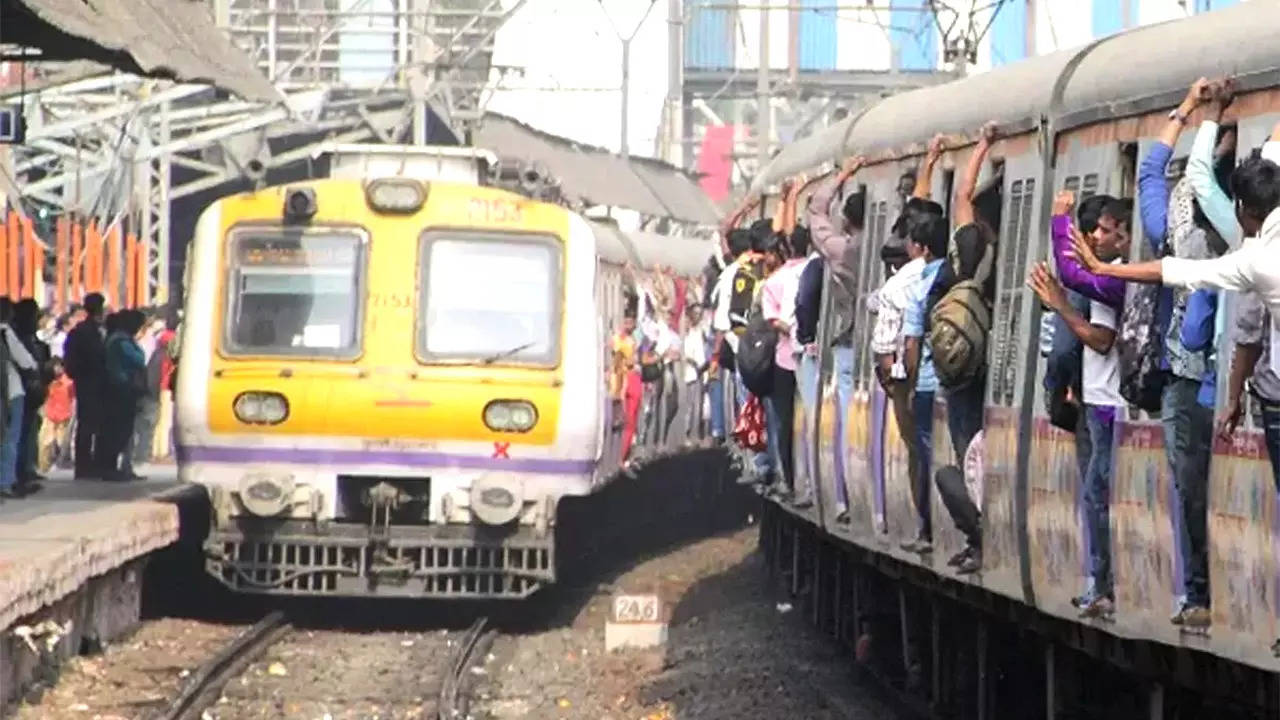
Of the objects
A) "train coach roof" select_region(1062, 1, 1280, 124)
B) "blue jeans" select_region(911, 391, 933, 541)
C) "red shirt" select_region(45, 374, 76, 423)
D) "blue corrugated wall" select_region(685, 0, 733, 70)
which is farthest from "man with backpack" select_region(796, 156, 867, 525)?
"blue corrugated wall" select_region(685, 0, 733, 70)

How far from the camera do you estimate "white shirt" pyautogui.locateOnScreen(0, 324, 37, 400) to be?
64.0 feet

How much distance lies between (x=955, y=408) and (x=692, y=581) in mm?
11840

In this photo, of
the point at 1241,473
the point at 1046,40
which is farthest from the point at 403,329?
the point at 1046,40

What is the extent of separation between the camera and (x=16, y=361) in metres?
19.8

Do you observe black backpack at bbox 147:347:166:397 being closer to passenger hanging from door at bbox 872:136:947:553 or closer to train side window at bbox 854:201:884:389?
train side window at bbox 854:201:884:389

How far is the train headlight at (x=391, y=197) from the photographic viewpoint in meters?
18.4

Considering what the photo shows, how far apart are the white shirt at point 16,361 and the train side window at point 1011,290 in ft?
32.8

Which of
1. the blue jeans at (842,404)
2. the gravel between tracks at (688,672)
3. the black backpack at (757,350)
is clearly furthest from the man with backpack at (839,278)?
the gravel between tracks at (688,672)

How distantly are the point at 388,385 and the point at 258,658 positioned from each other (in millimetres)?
2118

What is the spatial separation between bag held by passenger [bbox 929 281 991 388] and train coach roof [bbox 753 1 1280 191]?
0.61 m

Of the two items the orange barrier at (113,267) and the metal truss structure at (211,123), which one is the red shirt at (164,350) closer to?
the metal truss structure at (211,123)

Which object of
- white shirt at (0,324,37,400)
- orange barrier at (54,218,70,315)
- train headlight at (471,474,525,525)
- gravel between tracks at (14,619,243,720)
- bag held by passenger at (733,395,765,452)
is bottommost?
gravel between tracks at (14,619,243,720)

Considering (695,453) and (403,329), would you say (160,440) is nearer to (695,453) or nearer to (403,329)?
(695,453)

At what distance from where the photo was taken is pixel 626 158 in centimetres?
4350
